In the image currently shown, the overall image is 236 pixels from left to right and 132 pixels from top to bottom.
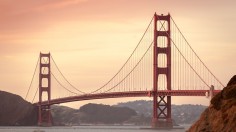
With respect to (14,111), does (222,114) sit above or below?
above

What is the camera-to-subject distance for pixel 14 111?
176625 millimetres

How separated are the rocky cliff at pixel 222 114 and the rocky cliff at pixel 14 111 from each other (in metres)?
135

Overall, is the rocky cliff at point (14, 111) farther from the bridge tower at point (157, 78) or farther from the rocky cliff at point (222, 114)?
the rocky cliff at point (222, 114)

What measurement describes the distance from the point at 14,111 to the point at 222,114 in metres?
152

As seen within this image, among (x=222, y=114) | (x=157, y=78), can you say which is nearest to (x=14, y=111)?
(x=157, y=78)

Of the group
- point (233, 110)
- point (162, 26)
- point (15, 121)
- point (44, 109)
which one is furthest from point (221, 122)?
point (15, 121)

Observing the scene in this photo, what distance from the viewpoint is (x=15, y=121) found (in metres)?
176

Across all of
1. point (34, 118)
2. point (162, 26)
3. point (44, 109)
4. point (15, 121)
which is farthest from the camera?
point (15, 121)

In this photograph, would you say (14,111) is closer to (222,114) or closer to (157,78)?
(157,78)

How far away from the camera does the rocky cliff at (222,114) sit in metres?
26.8

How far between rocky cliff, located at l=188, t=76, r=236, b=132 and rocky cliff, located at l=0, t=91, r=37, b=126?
442 feet

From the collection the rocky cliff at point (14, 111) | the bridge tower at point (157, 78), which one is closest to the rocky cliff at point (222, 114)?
the bridge tower at point (157, 78)

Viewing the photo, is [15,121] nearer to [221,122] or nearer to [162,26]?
[162,26]

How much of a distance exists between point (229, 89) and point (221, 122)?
143 centimetres
